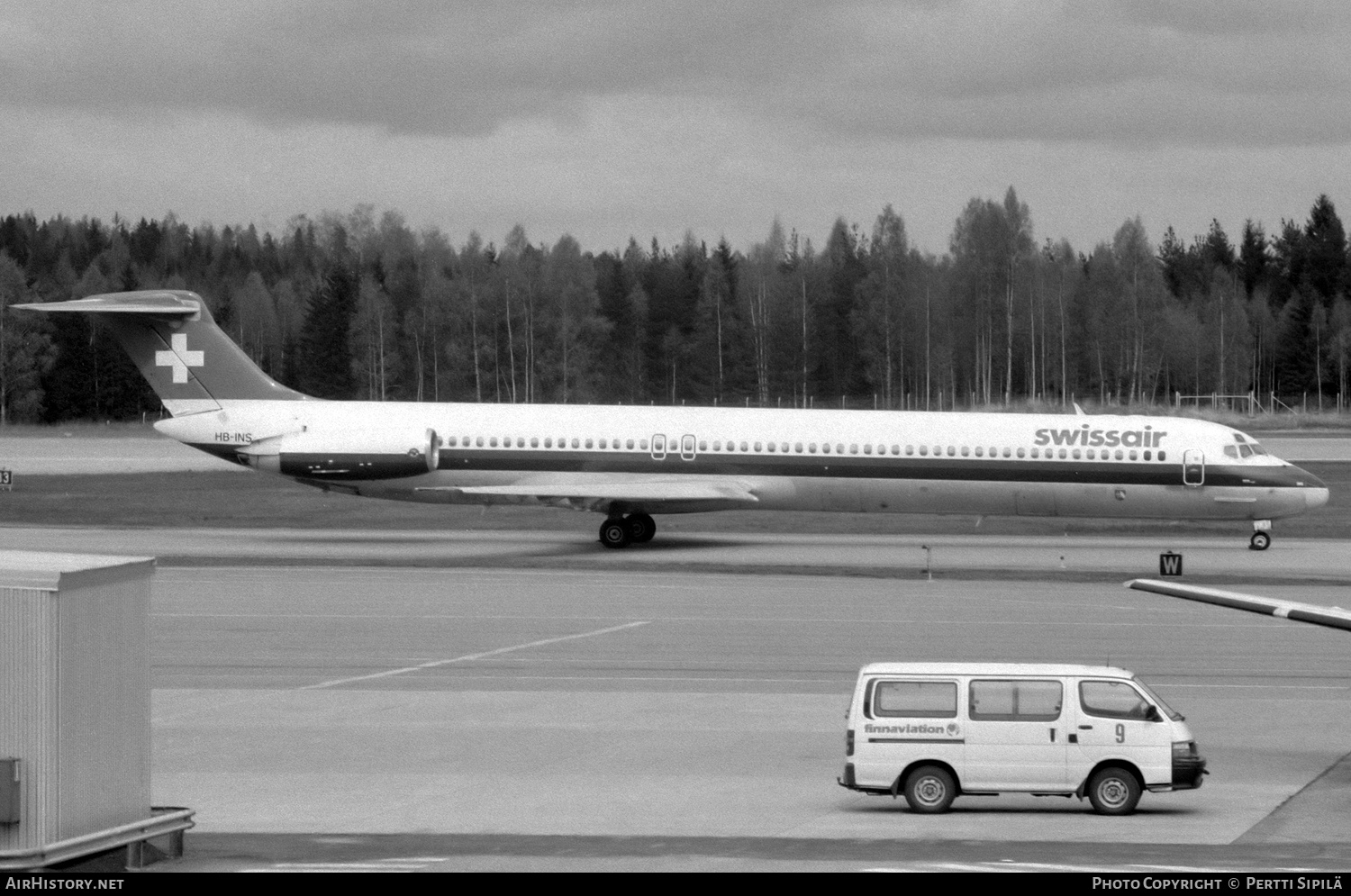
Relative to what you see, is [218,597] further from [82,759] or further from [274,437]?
[82,759]

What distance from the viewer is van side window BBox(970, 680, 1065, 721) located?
16891 millimetres

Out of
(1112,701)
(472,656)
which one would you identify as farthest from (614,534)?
(1112,701)

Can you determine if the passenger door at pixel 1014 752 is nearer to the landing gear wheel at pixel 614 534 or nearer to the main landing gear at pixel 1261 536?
the landing gear wheel at pixel 614 534

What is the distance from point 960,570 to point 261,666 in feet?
57.4

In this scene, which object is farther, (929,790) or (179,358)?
(179,358)

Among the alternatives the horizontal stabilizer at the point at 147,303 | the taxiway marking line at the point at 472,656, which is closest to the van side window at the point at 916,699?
the taxiway marking line at the point at 472,656

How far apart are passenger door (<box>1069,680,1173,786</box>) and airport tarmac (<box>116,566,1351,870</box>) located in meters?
0.51

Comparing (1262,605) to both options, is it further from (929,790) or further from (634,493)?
(634,493)

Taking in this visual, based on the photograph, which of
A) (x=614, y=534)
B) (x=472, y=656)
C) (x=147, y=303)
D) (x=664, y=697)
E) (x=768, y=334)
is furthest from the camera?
(x=768, y=334)

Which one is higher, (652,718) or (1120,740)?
(1120,740)

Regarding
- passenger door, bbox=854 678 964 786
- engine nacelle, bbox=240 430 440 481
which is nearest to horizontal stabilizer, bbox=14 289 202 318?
engine nacelle, bbox=240 430 440 481

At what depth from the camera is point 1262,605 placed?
1931 centimetres

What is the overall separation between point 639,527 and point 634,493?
2026mm

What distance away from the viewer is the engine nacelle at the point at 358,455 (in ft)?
134
